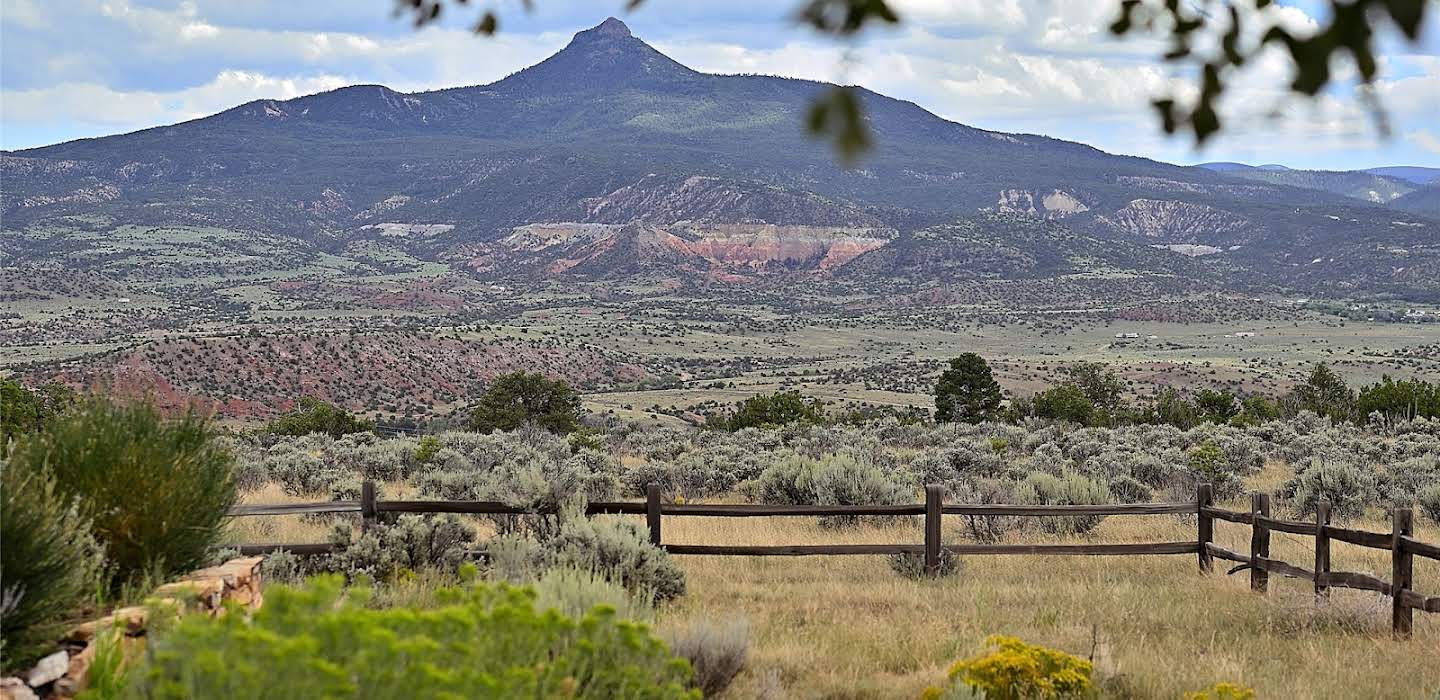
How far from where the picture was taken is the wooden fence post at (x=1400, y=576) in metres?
8.98

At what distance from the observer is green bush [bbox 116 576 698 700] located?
374 cm

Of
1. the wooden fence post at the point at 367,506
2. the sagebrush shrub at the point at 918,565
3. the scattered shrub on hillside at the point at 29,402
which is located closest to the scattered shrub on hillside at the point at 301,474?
the scattered shrub on hillside at the point at 29,402

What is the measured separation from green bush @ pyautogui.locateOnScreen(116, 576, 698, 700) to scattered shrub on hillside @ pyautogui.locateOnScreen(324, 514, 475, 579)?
517cm

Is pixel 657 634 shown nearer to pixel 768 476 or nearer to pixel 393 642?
pixel 393 642

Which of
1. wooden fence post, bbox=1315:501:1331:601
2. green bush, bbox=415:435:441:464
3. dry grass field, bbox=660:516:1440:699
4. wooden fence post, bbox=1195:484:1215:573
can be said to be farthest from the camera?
green bush, bbox=415:435:441:464

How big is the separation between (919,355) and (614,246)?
93091mm

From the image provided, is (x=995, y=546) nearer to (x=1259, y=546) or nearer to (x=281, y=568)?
(x=1259, y=546)

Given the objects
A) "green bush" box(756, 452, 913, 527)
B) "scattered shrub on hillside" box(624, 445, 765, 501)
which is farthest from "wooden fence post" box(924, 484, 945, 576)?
"scattered shrub on hillside" box(624, 445, 765, 501)

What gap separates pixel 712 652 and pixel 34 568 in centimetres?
333

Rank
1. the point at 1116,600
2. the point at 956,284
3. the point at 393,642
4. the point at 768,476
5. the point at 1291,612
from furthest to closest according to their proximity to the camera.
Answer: the point at 956,284, the point at 768,476, the point at 1116,600, the point at 1291,612, the point at 393,642

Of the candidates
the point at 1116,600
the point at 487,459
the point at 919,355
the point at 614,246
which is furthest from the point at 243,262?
the point at 1116,600

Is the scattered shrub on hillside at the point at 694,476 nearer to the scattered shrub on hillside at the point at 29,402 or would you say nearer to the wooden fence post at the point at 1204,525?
the wooden fence post at the point at 1204,525

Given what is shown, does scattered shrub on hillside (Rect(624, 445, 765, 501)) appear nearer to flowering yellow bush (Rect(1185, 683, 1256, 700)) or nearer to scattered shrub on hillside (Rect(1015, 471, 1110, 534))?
scattered shrub on hillside (Rect(1015, 471, 1110, 534))

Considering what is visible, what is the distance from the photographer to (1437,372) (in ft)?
221
